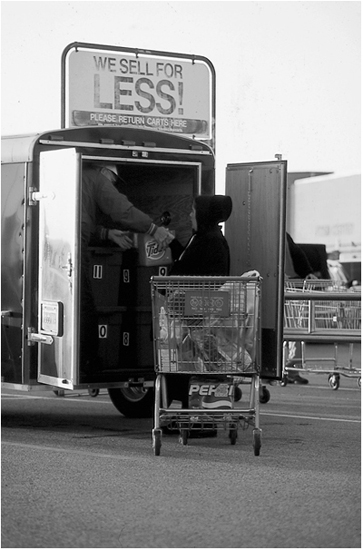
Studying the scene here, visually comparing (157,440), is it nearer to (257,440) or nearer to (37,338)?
(257,440)

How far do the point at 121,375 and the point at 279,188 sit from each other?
7.13 feet

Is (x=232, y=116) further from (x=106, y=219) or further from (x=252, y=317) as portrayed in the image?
(x=252, y=317)

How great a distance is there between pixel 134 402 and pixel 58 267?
7.46 ft

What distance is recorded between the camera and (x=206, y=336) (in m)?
8.88

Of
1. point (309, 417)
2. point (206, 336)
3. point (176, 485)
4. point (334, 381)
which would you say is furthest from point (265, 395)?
point (176, 485)

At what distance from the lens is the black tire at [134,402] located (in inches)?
465

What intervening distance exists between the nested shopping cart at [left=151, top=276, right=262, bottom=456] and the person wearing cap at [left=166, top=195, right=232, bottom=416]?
0.60m

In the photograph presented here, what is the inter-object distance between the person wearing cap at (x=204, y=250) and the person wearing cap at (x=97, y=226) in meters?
0.89

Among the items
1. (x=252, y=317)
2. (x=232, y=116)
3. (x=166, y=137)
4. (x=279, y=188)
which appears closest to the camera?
A: (x=252, y=317)

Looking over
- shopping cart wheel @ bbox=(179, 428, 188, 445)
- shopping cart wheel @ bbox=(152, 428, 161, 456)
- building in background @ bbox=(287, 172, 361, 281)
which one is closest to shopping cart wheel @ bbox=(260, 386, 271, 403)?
shopping cart wheel @ bbox=(179, 428, 188, 445)

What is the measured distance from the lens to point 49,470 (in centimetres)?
794

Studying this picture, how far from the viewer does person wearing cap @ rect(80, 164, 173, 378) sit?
10.3m

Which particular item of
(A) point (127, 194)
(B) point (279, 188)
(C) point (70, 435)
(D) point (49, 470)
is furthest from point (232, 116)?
(D) point (49, 470)

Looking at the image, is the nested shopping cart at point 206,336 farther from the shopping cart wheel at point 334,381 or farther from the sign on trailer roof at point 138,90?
the shopping cart wheel at point 334,381
